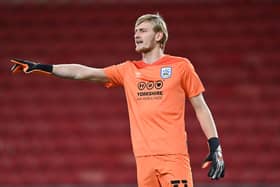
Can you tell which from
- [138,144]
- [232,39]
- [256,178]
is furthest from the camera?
[232,39]

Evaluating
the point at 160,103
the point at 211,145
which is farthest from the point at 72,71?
the point at 211,145

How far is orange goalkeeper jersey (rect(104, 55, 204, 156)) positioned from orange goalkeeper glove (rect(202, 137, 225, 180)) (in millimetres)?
150

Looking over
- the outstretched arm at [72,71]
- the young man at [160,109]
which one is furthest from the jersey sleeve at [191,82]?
the outstretched arm at [72,71]

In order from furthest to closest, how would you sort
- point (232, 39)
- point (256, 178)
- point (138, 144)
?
point (232, 39)
point (256, 178)
point (138, 144)

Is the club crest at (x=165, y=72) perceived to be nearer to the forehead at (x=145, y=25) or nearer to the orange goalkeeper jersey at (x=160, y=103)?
the orange goalkeeper jersey at (x=160, y=103)

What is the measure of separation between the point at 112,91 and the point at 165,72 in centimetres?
465

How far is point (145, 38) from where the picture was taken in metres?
4.75

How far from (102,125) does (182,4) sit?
1681 mm

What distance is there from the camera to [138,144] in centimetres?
463

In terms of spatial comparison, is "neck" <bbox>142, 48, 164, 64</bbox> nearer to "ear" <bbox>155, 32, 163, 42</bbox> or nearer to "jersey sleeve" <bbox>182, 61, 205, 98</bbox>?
"ear" <bbox>155, 32, 163, 42</bbox>

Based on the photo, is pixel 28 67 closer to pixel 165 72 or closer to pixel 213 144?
pixel 165 72

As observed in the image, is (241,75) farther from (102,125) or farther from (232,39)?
(102,125)

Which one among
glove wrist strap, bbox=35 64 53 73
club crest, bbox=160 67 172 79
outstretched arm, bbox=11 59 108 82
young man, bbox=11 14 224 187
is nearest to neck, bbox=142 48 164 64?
young man, bbox=11 14 224 187

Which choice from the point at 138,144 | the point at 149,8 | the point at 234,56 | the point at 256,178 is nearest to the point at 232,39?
the point at 234,56
